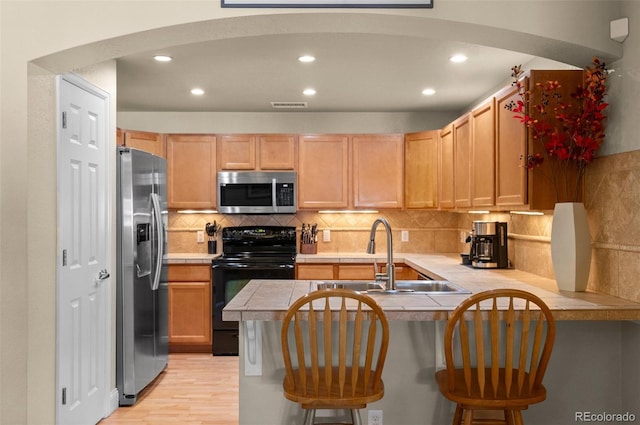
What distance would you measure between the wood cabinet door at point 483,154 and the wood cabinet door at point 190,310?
2733 mm

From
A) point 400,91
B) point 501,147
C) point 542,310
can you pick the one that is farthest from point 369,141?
point 542,310

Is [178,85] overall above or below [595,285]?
above

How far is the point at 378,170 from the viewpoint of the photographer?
18.3 feet

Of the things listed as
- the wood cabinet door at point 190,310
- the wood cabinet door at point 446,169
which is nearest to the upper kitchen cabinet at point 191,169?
the wood cabinet door at point 190,310

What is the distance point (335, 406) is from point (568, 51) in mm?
2038

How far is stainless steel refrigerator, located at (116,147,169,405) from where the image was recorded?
3.78 metres

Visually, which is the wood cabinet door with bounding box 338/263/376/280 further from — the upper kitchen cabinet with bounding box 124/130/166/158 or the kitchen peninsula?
the kitchen peninsula

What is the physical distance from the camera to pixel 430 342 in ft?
8.77

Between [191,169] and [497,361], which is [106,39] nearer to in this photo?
[497,361]

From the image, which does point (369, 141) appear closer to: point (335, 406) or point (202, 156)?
point (202, 156)

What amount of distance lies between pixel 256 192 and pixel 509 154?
2880 millimetres

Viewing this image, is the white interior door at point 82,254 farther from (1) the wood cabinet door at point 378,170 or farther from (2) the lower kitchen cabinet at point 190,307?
(1) the wood cabinet door at point 378,170

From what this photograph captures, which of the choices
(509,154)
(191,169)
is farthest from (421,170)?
(191,169)

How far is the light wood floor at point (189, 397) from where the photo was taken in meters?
3.56
